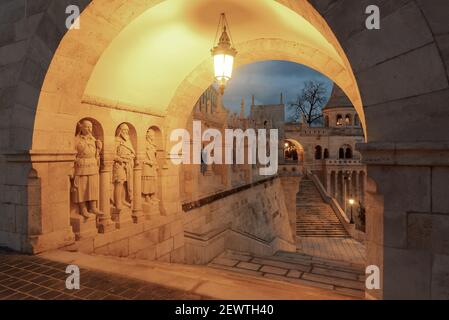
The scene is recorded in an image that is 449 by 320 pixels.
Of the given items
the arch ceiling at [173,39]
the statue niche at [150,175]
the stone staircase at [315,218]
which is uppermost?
the arch ceiling at [173,39]

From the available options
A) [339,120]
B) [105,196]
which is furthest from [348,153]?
[105,196]

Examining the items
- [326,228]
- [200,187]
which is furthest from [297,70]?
[200,187]

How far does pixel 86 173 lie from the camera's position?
4504mm

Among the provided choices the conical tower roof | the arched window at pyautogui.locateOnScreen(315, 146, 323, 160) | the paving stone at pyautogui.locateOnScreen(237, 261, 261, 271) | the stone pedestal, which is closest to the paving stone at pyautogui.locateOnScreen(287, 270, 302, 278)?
the paving stone at pyautogui.locateOnScreen(237, 261, 261, 271)

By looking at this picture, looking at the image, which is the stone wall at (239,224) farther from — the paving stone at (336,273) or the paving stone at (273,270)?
the paving stone at (336,273)

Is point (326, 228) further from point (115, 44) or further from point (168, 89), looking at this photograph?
point (115, 44)

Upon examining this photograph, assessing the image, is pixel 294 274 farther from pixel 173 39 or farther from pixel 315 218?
pixel 315 218

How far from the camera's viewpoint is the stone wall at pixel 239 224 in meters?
6.95

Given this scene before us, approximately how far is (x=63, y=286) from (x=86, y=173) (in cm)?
202

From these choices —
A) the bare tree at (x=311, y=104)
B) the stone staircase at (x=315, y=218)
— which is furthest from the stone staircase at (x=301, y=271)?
the bare tree at (x=311, y=104)

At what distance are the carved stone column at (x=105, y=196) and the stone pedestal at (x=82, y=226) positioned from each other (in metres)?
0.22

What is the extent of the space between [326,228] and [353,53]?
18980mm

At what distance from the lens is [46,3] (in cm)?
378
